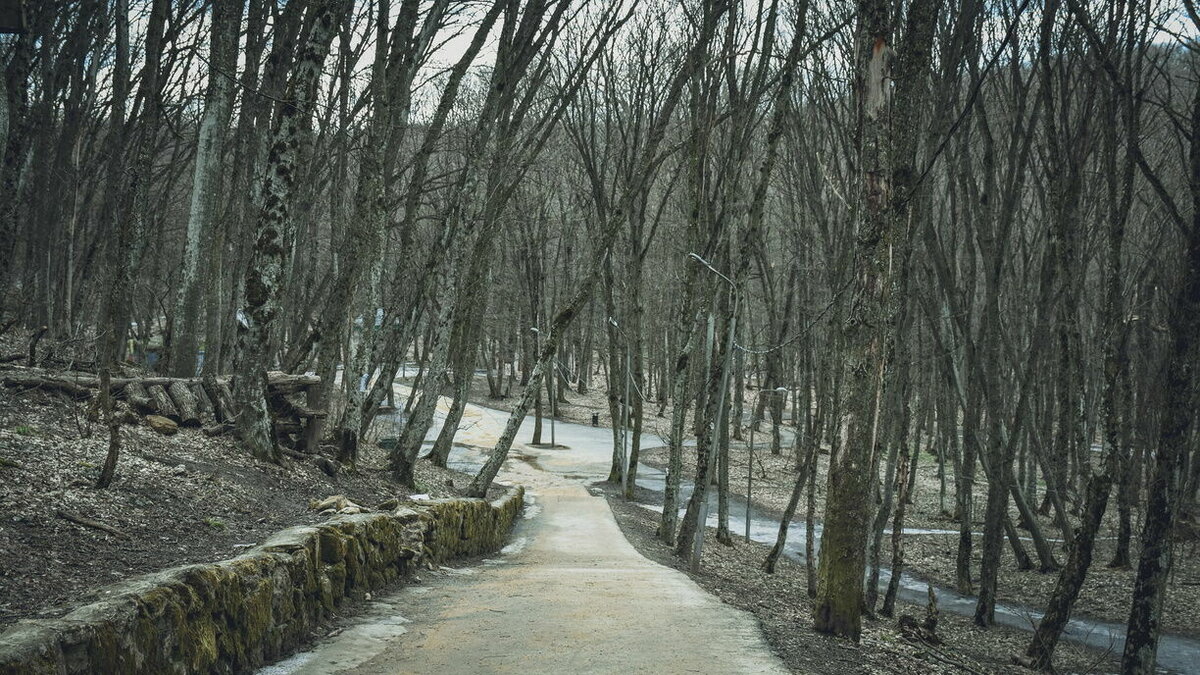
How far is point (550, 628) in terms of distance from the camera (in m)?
6.59

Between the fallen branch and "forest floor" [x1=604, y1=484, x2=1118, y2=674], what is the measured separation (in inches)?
168

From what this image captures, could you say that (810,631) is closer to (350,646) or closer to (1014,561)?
(350,646)

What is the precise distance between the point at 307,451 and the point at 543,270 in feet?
80.5

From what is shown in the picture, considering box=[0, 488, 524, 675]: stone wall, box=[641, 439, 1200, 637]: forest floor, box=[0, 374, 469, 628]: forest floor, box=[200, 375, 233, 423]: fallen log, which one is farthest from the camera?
box=[641, 439, 1200, 637]: forest floor

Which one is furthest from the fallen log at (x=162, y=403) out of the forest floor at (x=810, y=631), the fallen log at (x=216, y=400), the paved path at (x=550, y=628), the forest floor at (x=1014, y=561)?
the forest floor at (x=1014, y=561)

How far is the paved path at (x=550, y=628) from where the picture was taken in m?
5.51

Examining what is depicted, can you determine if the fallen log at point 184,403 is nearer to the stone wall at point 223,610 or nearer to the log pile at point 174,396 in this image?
the log pile at point 174,396

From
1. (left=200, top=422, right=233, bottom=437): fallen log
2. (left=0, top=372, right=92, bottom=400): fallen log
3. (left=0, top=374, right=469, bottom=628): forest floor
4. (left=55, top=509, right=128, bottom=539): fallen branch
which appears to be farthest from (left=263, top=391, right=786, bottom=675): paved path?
(left=0, top=372, right=92, bottom=400): fallen log

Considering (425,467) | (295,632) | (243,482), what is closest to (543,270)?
(425,467)

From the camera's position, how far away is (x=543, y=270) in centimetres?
3597

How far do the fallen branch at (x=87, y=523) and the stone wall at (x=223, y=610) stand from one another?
80 cm

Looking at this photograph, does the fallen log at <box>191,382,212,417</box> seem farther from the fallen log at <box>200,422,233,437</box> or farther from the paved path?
the paved path

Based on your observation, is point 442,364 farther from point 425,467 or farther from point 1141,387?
point 1141,387

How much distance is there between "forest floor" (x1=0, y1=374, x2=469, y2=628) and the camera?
184 inches
